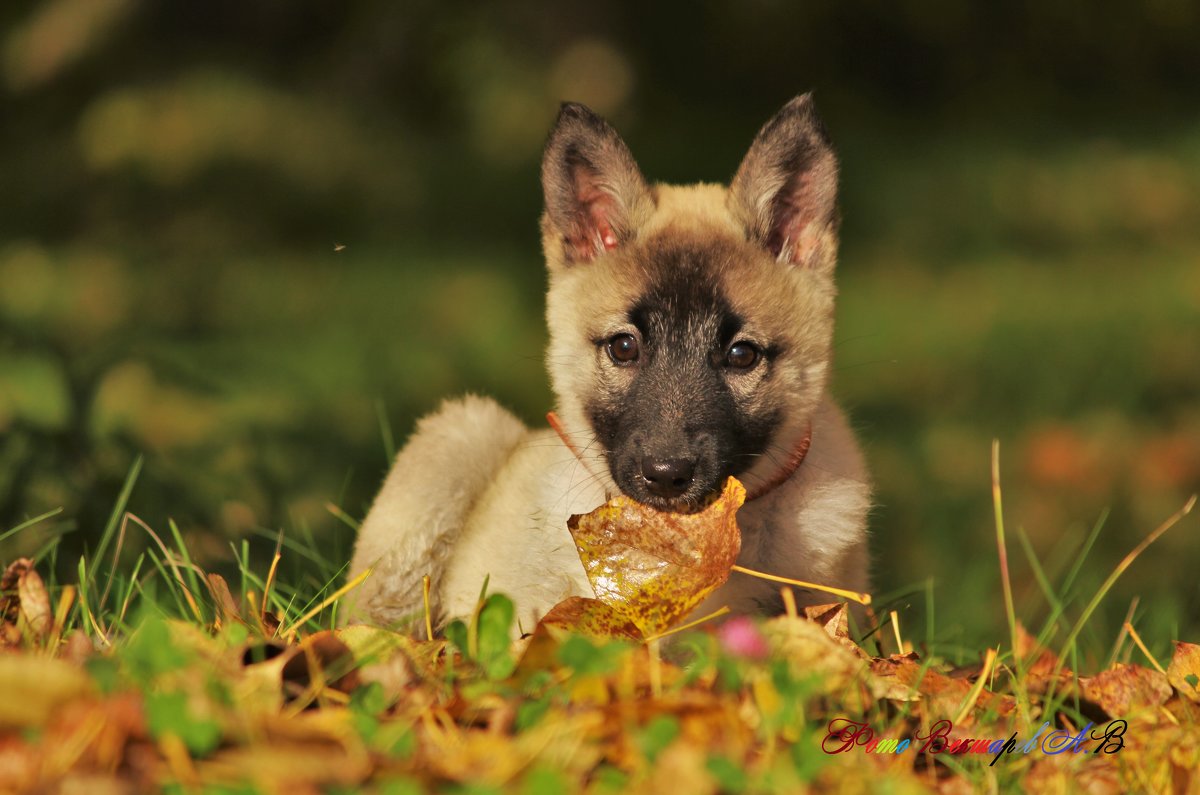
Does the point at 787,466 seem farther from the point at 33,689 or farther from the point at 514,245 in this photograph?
the point at 514,245

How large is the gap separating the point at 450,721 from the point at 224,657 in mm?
513

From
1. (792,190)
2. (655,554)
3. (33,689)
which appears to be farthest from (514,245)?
(33,689)

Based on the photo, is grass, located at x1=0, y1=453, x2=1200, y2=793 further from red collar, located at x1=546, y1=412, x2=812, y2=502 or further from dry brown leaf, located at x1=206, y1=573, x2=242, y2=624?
red collar, located at x1=546, y1=412, x2=812, y2=502

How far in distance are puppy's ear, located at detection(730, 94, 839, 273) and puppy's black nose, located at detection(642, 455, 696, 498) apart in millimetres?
944

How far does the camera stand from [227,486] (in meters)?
4.68

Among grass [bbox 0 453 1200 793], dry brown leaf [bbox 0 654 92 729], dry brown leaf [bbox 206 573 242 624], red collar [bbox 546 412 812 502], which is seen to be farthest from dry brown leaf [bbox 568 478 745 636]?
dry brown leaf [bbox 0 654 92 729]

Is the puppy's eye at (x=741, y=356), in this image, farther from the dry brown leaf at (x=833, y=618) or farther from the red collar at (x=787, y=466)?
the dry brown leaf at (x=833, y=618)

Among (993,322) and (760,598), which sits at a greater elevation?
(760,598)

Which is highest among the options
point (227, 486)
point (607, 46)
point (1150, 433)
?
point (607, 46)

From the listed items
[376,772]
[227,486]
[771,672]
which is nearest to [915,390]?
[227,486]

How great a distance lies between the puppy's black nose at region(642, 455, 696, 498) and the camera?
3.07 m

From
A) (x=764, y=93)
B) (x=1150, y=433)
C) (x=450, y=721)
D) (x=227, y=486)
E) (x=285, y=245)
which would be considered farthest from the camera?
(x=764, y=93)

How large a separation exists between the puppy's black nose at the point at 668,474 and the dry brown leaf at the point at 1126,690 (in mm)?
1044

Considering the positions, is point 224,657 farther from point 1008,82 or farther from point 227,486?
point 1008,82
